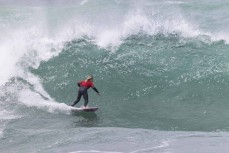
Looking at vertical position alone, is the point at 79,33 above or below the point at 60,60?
above

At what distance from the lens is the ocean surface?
14.0 meters

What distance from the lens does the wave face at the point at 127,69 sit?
17562 mm

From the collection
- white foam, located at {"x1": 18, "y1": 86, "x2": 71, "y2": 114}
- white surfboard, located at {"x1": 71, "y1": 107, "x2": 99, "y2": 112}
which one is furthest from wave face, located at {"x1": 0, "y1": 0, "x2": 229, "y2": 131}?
white surfboard, located at {"x1": 71, "y1": 107, "x2": 99, "y2": 112}

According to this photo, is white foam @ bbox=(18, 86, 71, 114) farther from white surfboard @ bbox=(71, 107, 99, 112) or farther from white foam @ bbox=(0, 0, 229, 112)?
white surfboard @ bbox=(71, 107, 99, 112)

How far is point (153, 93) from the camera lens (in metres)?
19.2

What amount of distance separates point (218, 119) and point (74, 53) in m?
8.98

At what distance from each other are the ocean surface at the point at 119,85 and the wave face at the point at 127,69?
0.04 meters

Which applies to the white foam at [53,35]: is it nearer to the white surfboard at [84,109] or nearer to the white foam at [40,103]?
the white foam at [40,103]

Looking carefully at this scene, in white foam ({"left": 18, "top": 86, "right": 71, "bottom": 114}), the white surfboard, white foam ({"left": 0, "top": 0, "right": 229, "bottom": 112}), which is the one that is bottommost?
the white surfboard

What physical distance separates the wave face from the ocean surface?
0.14 feet

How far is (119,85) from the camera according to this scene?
65.3 feet

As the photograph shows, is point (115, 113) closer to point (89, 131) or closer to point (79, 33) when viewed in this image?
point (89, 131)

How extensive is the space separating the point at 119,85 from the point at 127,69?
5.31 feet

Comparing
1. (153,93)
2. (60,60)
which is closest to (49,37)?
(60,60)
